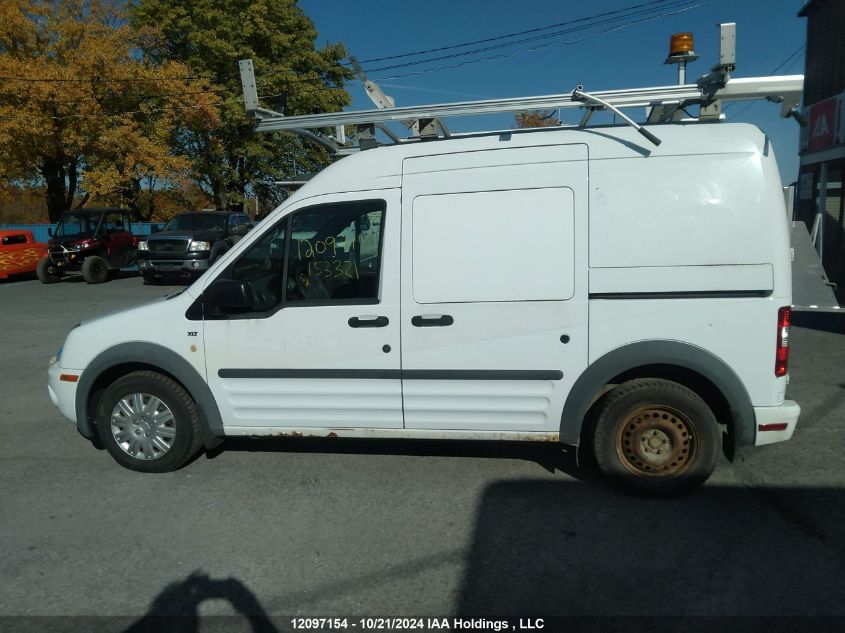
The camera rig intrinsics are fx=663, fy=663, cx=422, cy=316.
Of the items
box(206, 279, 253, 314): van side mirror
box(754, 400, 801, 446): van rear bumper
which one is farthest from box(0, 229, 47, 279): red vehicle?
box(754, 400, 801, 446): van rear bumper

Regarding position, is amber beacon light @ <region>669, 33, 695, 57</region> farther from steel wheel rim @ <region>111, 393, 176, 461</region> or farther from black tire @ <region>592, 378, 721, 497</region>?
steel wheel rim @ <region>111, 393, 176, 461</region>

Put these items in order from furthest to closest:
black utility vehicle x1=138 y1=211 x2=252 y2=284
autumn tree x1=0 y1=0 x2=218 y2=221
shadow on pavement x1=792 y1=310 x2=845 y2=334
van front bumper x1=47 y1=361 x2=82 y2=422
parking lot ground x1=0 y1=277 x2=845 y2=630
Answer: autumn tree x1=0 y1=0 x2=218 y2=221, black utility vehicle x1=138 y1=211 x2=252 y2=284, shadow on pavement x1=792 y1=310 x2=845 y2=334, van front bumper x1=47 y1=361 x2=82 y2=422, parking lot ground x1=0 y1=277 x2=845 y2=630

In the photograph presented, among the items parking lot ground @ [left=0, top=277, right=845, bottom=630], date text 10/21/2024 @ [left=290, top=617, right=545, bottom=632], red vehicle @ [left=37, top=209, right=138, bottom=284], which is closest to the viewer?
date text 10/21/2024 @ [left=290, top=617, right=545, bottom=632]

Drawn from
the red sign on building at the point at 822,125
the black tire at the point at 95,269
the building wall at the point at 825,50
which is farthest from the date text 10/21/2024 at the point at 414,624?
the black tire at the point at 95,269

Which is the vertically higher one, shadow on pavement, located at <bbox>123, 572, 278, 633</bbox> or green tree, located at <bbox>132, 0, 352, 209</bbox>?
green tree, located at <bbox>132, 0, 352, 209</bbox>

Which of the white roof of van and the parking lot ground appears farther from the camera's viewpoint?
the white roof of van

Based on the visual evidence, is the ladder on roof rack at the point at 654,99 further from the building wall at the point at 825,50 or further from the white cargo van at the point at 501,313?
the building wall at the point at 825,50

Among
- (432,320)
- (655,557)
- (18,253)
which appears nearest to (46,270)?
(18,253)

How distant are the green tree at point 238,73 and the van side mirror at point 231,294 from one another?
84.6ft

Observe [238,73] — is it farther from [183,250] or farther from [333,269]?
[333,269]

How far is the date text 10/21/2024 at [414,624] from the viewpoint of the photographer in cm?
292

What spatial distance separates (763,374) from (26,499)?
4700 mm

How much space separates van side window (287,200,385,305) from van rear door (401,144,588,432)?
26 centimetres

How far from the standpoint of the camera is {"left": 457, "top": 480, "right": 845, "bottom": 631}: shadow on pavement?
3016 mm
